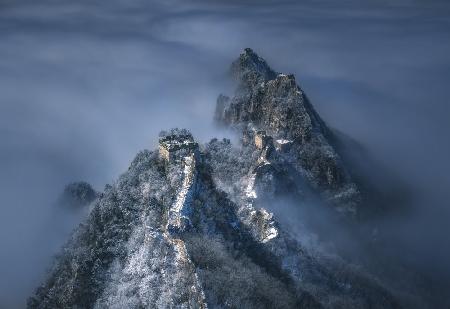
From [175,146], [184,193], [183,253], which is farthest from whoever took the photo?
[175,146]

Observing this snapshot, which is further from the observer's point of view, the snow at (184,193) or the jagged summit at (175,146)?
the jagged summit at (175,146)

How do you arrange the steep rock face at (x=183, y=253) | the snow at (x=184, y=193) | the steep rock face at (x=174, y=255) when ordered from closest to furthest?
the steep rock face at (x=174, y=255), the steep rock face at (x=183, y=253), the snow at (x=184, y=193)

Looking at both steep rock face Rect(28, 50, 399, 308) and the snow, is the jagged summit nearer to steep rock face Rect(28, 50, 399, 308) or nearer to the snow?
steep rock face Rect(28, 50, 399, 308)

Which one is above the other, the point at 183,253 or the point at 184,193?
the point at 184,193

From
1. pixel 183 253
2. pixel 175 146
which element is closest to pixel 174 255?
pixel 183 253

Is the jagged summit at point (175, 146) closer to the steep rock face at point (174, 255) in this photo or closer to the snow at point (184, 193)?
the steep rock face at point (174, 255)

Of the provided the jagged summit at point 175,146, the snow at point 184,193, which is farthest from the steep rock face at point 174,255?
the jagged summit at point 175,146

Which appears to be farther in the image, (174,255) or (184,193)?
(184,193)

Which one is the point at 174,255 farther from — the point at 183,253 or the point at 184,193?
the point at 184,193

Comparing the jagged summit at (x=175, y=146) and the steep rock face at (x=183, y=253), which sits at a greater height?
the jagged summit at (x=175, y=146)

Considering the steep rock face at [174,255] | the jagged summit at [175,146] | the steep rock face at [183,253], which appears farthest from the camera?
the jagged summit at [175,146]

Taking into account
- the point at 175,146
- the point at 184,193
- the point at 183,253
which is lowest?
the point at 183,253

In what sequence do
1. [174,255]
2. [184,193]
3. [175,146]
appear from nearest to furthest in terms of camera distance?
[174,255] → [184,193] → [175,146]
